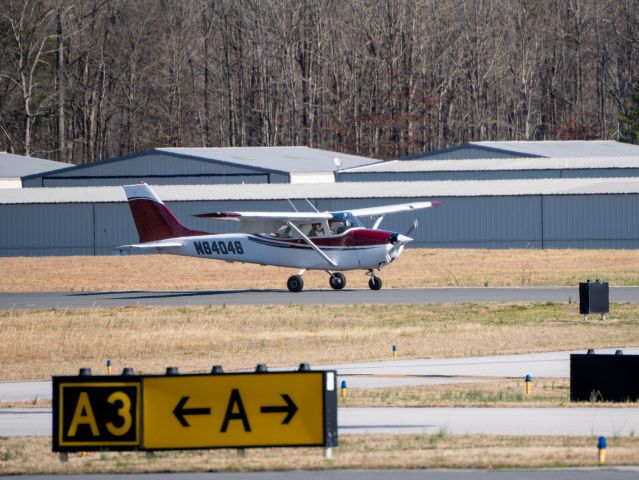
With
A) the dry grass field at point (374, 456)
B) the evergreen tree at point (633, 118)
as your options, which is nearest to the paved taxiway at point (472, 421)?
the dry grass field at point (374, 456)

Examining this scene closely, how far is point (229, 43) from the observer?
105062mm

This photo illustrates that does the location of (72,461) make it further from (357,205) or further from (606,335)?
(357,205)

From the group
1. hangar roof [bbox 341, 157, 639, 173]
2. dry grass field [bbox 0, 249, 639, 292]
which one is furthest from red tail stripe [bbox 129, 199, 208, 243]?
hangar roof [bbox 341, 157, 639, 173]

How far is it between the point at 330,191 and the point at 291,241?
19.9 meters

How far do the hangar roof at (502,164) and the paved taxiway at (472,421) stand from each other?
52.9m

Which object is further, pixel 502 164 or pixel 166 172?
pixel 502 164

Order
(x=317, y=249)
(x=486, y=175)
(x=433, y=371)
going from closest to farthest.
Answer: (x=433, y=371)
(x=317, y=249)
(x=486, y=175)

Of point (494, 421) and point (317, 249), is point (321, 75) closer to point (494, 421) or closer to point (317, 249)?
point (317, 249)

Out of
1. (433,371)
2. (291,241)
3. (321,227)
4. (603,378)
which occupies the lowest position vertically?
(433,371)

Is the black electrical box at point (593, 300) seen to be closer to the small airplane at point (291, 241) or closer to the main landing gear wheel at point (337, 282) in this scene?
the small airplane at point (291, 241)

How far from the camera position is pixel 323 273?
1897 inches

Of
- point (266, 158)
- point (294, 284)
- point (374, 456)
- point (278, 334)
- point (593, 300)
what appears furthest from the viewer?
point (266, 158)

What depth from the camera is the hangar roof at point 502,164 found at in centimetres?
6862

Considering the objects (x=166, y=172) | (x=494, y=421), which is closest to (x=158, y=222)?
(x=494, y=421)
